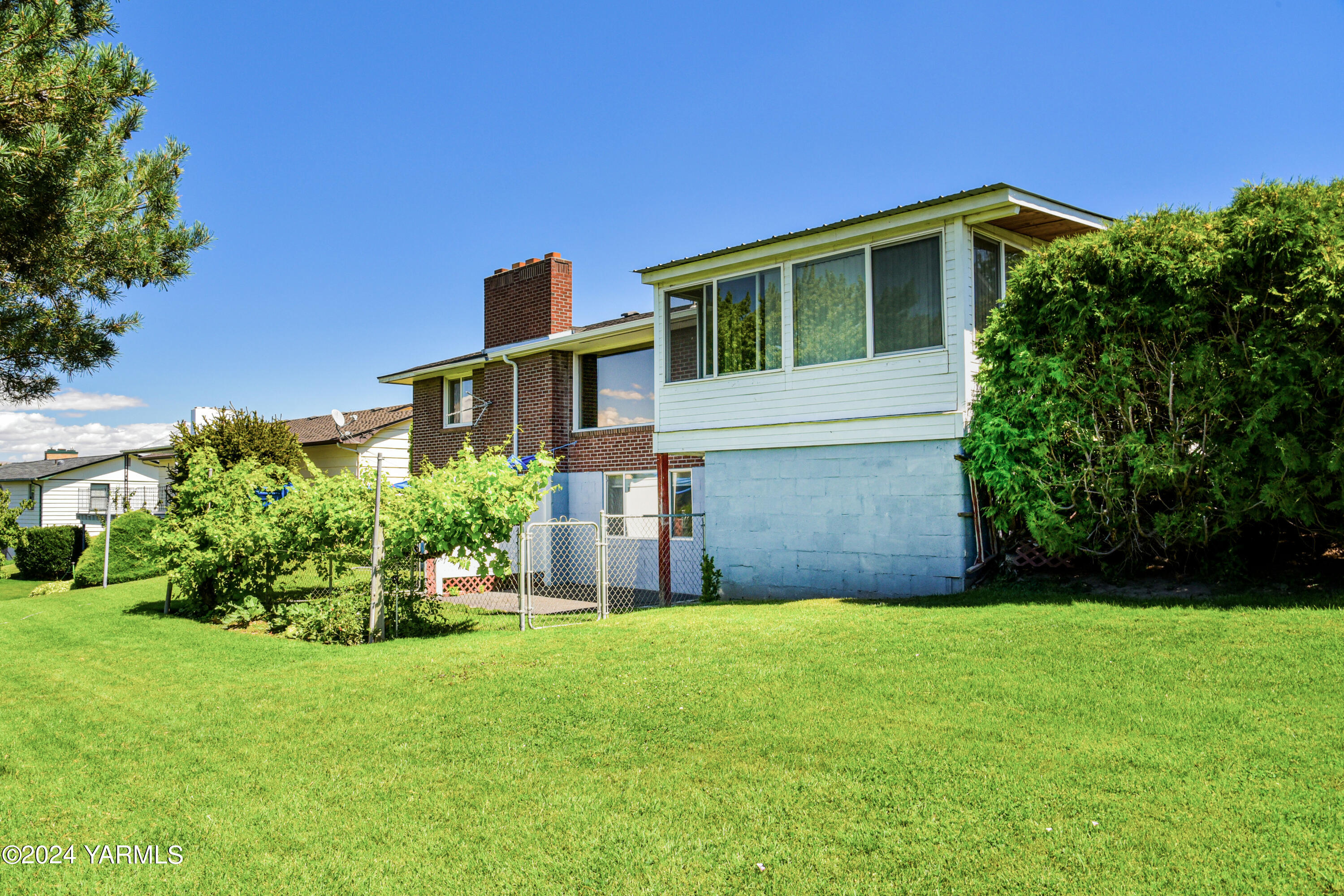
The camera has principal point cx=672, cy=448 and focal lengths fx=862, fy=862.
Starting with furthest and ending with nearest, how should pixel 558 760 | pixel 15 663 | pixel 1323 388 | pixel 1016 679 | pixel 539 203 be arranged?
pixel 539 203 → pixel 15 663 → pixel 1323 388 → pixel 1016 679 → pixel 558 760

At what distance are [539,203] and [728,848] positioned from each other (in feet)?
46.6

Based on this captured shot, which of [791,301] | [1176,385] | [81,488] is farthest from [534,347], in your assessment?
[81,488]

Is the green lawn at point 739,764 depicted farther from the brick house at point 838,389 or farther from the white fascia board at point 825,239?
the white fascia board at point 825,239

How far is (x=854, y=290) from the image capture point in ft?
41.3

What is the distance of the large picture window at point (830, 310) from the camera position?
41.1ft

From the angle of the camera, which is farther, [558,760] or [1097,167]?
[1097,167]

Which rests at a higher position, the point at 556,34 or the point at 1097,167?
the point at 556,34

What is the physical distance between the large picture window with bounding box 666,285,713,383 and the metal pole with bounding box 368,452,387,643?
5.88 metres

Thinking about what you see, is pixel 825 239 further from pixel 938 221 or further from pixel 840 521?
pixel 840 521

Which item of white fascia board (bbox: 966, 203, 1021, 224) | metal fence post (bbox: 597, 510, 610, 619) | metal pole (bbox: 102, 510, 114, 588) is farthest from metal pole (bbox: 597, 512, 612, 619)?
metal pole (bbox: 102, 510, 114, 588)

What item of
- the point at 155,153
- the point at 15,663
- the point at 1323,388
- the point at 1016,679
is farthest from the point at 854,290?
the point at 15,663

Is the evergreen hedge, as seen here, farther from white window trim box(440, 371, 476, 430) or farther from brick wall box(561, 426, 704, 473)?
white window trim box(440, 371, 476, 430)

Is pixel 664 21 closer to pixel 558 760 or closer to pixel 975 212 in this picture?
pixel 975 212

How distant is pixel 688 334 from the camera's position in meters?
15.7
